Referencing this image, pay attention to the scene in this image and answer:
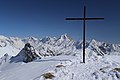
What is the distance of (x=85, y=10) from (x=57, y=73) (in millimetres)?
8693

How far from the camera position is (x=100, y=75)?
17312 millimetres

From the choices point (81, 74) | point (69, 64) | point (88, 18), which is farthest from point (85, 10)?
point (81, 74)

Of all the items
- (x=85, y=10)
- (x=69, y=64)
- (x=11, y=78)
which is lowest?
(x=11, y=78)

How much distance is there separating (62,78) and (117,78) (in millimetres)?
5012

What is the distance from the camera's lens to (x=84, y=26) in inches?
897

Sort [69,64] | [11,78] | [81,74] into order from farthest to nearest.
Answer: [69,64]
[11,78]
[81,74]

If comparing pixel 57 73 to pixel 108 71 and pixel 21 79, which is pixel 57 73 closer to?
pixel 21 79

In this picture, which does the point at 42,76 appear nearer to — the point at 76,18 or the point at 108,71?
the point at 108,71

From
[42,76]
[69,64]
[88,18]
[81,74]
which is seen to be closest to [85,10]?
[88,18]

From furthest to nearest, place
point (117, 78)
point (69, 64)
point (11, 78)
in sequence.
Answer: point (69, 64) < point (11, 78) < point (117, 78)

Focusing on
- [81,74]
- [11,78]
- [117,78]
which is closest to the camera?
[117,78]

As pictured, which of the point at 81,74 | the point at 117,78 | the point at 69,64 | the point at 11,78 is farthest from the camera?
the point at 69,64

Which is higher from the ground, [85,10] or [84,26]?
[85,10]

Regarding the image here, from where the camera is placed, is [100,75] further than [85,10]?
No
